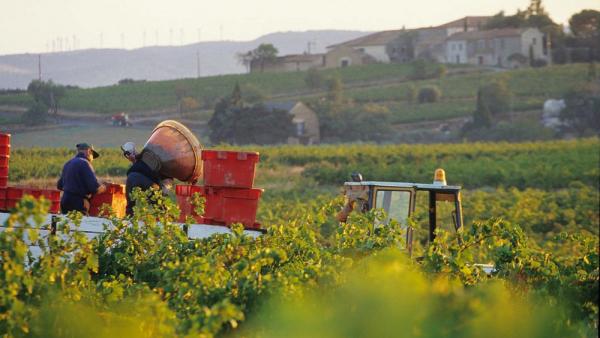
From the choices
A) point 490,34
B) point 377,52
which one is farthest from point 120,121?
point 377,52

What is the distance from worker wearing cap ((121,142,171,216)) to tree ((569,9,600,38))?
402 feet

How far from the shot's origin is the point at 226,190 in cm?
1345

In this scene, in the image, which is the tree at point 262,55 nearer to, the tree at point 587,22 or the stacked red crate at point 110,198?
the tree at point 587,22

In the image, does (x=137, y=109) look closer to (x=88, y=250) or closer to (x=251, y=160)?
(x=251, y=160)

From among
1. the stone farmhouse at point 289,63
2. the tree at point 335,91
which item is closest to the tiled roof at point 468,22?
the stone farmhouse at point 289,63

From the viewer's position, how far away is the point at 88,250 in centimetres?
838

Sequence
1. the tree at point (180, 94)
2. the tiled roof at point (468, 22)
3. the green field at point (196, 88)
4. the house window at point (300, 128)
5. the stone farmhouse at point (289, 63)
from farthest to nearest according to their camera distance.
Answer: the tiled roof at point (468, 22) < the stone farmhouse at point (289, 63) < the tree at point (180, 94) < the house window at point (300, 128) < the green field at point (196, 88)

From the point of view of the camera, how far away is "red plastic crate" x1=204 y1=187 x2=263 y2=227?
1331 cm

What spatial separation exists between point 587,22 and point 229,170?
12318 centimetres

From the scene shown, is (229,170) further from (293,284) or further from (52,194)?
(293,284)

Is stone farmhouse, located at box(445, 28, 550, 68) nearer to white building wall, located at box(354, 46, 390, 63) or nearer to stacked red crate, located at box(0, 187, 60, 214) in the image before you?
white building wall, located at box(354, 46, 390, 63)

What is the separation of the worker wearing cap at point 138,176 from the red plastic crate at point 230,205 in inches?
20.3

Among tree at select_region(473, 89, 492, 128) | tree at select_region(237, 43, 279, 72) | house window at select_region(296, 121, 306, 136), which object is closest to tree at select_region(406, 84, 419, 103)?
tree at select_region(473, 89, 492, 128)

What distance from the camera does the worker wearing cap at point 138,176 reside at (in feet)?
43.7
